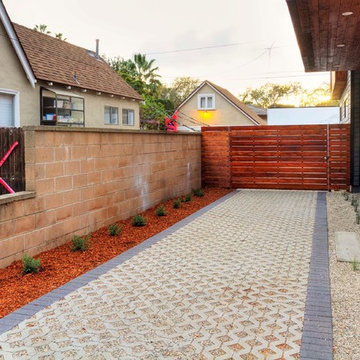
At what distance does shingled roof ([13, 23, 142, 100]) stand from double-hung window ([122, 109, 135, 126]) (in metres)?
0.90

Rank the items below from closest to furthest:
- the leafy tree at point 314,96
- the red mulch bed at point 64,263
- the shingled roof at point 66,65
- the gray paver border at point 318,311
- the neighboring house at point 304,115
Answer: the gray paver border at point 318,311 < the red mulch bed at point 64,263 < the shingled roof at point 66,65 < the neighboring house at point 304,115 < the leafy tree at point 314,96

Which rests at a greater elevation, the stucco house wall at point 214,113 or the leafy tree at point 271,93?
the leafy tree at point 271,93

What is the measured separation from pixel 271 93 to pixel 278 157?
57222 millimetres

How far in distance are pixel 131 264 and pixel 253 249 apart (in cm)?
201

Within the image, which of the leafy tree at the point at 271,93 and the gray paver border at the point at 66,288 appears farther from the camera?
the leafy tree at the point at 271,93

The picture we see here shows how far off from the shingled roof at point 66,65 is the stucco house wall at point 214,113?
14.4m

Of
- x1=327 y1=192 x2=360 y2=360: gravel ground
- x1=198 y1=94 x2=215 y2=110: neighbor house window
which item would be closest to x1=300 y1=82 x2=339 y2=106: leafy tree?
x1=198 y1=94 x2=215 y2=110: neighbor house window

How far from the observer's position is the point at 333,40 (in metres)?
8.92

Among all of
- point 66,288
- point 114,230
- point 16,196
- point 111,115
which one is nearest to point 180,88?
point 111,115

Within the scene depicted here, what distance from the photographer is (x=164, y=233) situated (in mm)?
8047

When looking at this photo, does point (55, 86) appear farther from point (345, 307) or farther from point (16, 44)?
point (345, 307)

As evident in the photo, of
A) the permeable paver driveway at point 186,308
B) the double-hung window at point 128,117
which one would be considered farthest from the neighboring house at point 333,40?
the double-hung window at point 128,117

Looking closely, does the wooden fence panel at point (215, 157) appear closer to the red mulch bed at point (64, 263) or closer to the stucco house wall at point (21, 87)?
the red mulch bed at point (64, 263)

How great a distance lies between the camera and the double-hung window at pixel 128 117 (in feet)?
78.7
